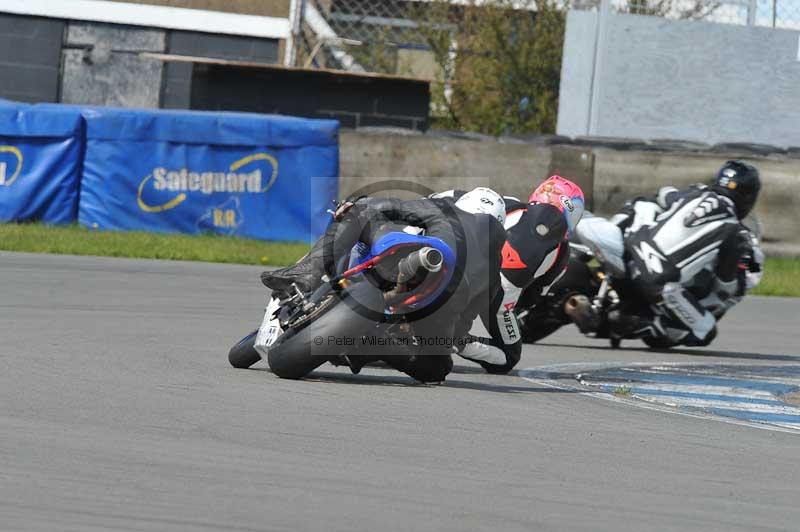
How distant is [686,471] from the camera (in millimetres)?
5176

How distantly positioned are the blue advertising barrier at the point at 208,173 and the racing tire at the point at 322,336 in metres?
8.78

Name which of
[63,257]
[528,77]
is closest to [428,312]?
[63,257]

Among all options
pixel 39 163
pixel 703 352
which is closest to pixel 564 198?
pixel 703 352

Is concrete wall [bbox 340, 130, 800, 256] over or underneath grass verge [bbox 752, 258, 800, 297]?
over

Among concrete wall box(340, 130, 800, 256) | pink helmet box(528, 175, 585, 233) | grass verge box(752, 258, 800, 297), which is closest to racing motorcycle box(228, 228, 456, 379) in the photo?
pink helmet box(528, 175, 585, 233)

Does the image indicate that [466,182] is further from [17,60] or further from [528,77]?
[17,60]

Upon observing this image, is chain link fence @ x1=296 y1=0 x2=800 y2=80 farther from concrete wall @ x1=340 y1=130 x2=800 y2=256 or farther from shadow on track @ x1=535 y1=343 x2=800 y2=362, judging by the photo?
shadow on track @ x1=535 y1=343 x2=800 y2=362

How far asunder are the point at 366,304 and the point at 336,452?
5.93 feet

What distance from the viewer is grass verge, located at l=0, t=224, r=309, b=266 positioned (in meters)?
13.7

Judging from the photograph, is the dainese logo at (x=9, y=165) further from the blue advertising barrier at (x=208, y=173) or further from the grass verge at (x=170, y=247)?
the blue advertising barrier at (x=208, y=173)

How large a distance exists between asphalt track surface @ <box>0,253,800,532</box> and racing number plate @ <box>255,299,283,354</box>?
15cm

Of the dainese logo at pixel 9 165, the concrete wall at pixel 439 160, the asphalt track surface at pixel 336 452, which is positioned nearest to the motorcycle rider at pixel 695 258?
the asphalt track surface at pixel 336 452

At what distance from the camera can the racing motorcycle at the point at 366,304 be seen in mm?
6750

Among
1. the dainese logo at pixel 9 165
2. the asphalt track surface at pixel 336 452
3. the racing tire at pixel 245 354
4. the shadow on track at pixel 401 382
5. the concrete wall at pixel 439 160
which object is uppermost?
the concrete wall at pixel 439 160
